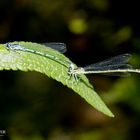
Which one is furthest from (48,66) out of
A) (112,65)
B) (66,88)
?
(66,88)

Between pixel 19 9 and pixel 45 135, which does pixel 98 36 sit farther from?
pixel 45 135

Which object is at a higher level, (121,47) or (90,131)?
(121,47)

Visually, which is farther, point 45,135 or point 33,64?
point 45,135

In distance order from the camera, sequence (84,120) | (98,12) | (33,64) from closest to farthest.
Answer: (33,64) → (84,120) → (98,12)

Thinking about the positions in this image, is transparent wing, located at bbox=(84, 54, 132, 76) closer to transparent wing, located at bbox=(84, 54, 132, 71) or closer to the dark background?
transparent wing, located at bbox=(84, 54, 132, 71)

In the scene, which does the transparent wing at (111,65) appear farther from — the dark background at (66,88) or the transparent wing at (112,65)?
the dark background at (66,88)

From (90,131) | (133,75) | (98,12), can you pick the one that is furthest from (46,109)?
(98,12)

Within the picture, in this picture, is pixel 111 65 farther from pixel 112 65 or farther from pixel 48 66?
pixel 48 66

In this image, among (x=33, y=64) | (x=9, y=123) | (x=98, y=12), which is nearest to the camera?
(x=33, y=64)
